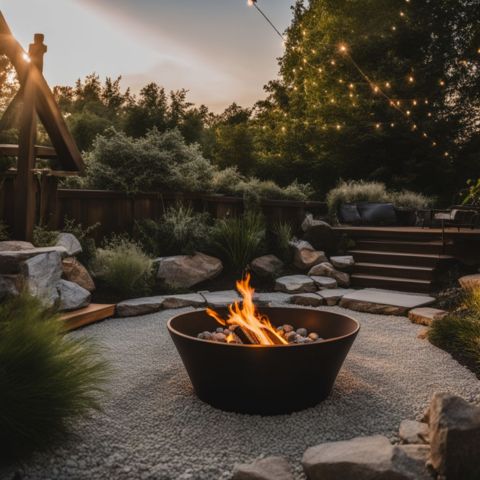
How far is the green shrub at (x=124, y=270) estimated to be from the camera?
5301mm

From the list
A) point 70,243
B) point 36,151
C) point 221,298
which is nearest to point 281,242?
point 221,298

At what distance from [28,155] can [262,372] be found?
3829 mm

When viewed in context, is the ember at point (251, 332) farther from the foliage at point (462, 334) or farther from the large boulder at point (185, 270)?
the large boulder at point (185, 270)

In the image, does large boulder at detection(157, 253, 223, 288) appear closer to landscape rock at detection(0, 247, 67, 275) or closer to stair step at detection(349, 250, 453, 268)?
landscape rock at detection(0, 247, 67, 275)

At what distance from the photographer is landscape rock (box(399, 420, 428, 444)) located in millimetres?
2211

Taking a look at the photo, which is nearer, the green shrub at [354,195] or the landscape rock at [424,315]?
the landscape rock at [424,315]

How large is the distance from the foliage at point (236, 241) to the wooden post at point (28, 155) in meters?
2.64

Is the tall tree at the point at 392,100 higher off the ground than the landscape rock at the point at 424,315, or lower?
higher

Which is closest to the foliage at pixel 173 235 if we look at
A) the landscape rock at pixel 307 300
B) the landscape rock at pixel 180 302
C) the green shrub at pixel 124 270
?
the green shrub at pixel 124 270

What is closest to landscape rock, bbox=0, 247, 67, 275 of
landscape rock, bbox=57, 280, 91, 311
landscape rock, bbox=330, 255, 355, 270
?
landscape rock, bbox=57, 280, 91, 311

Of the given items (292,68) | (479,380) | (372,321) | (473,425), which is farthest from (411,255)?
(292,68)

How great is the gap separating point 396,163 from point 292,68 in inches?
327

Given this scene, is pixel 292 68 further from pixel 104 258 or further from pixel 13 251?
pixel 13 251

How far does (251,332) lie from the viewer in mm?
2893
